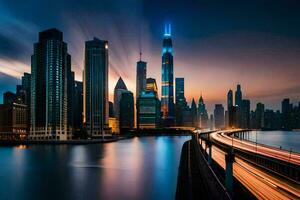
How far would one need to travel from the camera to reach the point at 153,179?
186 ft

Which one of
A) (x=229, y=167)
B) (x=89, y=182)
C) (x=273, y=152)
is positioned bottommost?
(x=89, y=182)

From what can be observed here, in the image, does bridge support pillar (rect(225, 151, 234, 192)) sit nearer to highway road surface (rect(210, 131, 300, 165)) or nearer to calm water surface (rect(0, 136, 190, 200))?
calm water surface (rect(0, 136, 190, 200))

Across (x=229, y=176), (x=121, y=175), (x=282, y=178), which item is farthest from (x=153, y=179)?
(x=229, y=176)

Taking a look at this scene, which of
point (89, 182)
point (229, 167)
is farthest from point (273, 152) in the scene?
point (229, 167)

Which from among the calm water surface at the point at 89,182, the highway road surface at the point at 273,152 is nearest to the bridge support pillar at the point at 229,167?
the calm water surface at the point at 89,182

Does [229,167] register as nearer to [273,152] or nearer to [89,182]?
[89,182]

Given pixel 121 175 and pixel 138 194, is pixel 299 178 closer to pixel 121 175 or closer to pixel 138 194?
pixel 138 194

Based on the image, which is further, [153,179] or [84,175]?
[84,175]

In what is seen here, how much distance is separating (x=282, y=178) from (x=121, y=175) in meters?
32.5

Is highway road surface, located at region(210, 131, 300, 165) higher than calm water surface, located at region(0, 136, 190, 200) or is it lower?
higher

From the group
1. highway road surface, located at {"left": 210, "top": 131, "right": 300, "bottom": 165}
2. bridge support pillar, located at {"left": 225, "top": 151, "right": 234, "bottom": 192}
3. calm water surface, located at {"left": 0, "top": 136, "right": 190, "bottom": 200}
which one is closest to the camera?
bridge support pillar, located at {"left": 225, "top": 151, "right": 234, "bottom": 192}

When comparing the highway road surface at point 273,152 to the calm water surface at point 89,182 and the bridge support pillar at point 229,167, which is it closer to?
the calm water surface at point 89,182

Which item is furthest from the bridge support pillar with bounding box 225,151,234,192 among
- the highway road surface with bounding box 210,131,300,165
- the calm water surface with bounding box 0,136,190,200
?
the highway road surface with bounding box 210,131,300,165

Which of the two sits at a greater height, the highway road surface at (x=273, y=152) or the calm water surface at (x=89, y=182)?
the highway road surface at (x=273, y=152)
